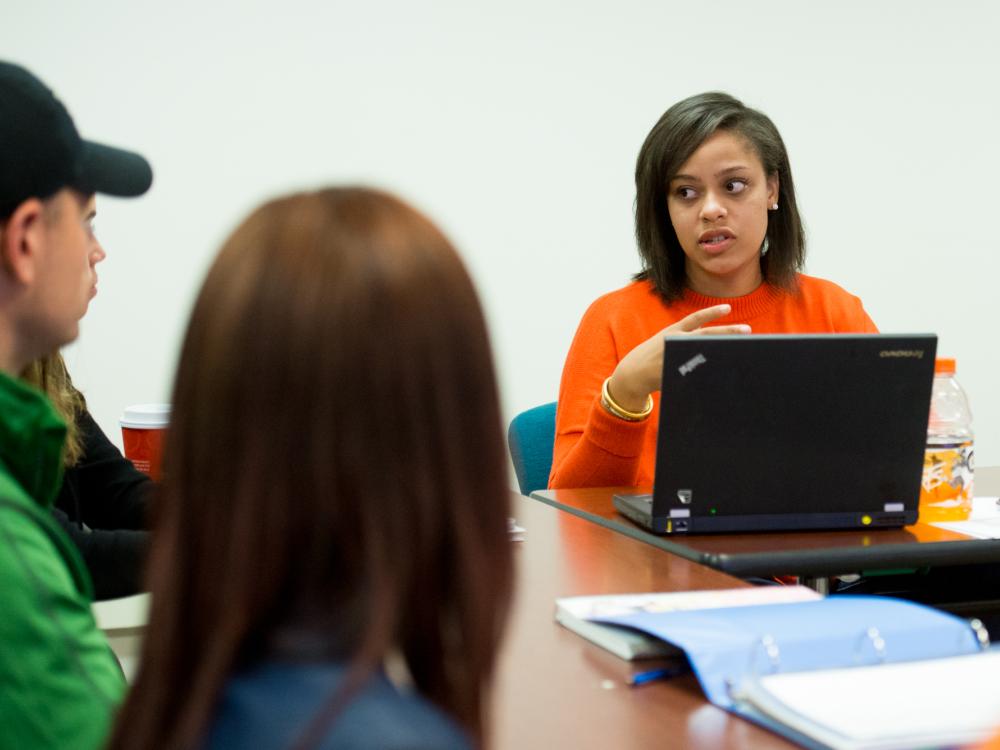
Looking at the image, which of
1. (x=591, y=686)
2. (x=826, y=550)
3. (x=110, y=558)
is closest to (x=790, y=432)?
(x=826, y=550)

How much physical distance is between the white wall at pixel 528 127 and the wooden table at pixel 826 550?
1835 millimetres

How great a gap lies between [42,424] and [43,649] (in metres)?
0.24

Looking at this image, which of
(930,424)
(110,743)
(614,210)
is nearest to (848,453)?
(930,424)

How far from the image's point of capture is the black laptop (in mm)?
1552

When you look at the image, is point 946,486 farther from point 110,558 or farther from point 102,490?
point 102,490

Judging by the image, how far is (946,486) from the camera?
176 cm

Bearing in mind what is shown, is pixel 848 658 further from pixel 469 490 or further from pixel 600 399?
pixel 600 399

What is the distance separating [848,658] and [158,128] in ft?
8.75

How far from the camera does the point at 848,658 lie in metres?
1.08

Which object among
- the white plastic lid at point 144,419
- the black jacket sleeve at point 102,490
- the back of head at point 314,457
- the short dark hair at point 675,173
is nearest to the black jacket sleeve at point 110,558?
the black jacket sleeve at point 102,490

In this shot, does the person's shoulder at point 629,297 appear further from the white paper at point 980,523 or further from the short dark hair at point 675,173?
the white paper at point 980,523

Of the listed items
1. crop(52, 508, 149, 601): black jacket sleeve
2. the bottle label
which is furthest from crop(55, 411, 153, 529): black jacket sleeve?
the bottle label

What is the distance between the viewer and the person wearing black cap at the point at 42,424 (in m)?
0.70

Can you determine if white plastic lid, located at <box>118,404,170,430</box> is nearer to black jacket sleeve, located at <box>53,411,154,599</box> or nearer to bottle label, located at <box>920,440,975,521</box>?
black jacket sleeve, located at <box>53,411,154,599</box>
